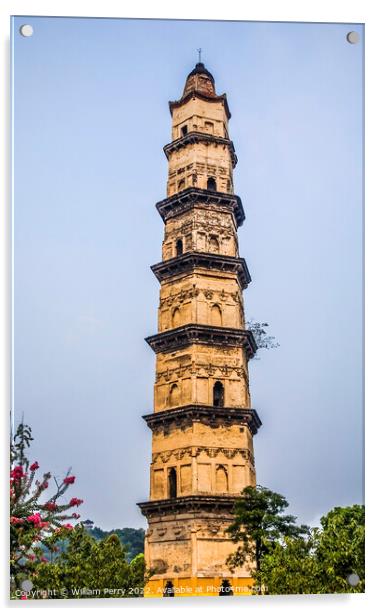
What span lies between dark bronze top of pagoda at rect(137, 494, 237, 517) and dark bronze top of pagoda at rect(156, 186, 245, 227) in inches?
222

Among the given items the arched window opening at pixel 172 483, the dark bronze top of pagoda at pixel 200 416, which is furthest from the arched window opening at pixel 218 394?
the arched window opening at pixel 172 483

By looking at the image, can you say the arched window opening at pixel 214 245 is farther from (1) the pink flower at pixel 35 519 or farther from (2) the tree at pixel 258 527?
(1) the pink flower at pixel 35 519

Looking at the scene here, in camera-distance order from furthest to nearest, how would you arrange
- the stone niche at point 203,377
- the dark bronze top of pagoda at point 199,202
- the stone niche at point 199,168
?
the stone niche at point 199,168, the dark bronze top of pagoda at point 199,202, the stone niche at point 203,377

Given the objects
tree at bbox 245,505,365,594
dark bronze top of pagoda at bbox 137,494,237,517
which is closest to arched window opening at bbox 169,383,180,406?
dark bronze top of pagoda at bbox 137,494,237,517

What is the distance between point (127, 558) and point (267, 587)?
2220mm

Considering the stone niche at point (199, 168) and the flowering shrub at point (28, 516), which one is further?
the stone niche at point (199, 168)

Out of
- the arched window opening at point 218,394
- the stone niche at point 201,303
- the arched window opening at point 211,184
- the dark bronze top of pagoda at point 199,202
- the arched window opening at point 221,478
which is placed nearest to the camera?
the arched window opening at point 221,478

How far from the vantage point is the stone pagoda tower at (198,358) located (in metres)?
17.3

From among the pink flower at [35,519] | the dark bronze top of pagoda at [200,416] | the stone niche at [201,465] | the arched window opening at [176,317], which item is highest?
the arched window opening at [176,317]

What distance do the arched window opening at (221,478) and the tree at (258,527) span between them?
5.03 feet

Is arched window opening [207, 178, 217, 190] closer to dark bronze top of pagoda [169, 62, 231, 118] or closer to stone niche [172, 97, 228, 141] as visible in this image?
stone niche [172, 97, 228, 141]

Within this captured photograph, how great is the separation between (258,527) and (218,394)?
3.96 meters

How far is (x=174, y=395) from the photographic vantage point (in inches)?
765

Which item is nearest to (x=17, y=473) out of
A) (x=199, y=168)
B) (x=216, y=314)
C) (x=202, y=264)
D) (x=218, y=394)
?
(x=218, y=394)
